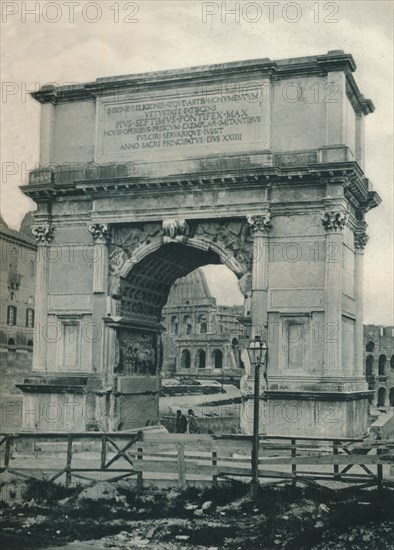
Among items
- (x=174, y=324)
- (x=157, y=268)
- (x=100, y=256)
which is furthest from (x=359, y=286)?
(x=174, y=324)

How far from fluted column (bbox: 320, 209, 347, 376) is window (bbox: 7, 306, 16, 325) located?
33.4m

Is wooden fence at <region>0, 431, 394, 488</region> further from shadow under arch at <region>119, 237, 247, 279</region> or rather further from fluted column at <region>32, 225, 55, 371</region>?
shadow under arch at <region>119, 237, 247, 279</region>

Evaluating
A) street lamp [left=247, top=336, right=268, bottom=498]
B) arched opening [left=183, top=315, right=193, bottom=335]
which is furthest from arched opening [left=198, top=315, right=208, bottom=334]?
street lamp [left=247, top=336, right=268, bottom=498]

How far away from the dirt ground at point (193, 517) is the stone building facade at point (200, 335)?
54658 millimetres

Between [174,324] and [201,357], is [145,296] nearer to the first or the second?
[201,357]

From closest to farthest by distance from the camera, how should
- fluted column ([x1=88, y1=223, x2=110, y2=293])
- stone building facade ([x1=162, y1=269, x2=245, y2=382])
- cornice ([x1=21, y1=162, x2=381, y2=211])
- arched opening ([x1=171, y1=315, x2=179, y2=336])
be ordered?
cornice ([x1=21, y1=162, x2=381, y2=211])
fluted column ([x1=88, y1=223, x2=110, y2=293])
stone building facade ([x1=162, y1=269, x2=245, y2=382])
arched opening ([x1=171, y1=315, x2=179, y2=336])

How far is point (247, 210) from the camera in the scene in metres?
20.8

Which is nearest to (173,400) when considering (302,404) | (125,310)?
(125,310)

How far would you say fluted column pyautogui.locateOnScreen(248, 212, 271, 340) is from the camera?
20.6 meters

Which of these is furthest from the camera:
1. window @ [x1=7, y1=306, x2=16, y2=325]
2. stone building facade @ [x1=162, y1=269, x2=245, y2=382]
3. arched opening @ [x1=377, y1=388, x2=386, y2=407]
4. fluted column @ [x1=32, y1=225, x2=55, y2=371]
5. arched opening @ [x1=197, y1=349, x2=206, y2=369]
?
arched opening @ [x1=197, y1=349, x2=206, y2=369]

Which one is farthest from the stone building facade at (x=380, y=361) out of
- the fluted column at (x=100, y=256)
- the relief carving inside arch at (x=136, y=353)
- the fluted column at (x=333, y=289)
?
the fluted column at (x=100, y=256)

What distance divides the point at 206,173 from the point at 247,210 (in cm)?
143

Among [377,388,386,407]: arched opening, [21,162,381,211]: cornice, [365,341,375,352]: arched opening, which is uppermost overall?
[21,162,381,211]: cornice

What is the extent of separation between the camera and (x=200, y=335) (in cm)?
8081
